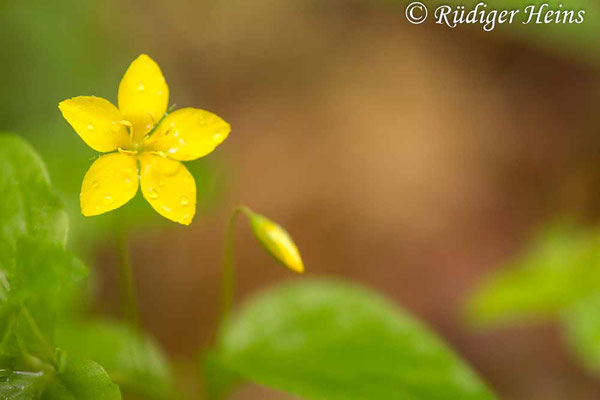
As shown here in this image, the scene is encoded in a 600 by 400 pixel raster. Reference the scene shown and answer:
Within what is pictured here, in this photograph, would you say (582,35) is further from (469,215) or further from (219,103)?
(219,103)

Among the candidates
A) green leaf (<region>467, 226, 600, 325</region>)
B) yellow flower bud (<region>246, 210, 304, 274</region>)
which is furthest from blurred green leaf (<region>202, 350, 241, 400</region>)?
green leaf (<region>467, 226, 600, 325</region>)

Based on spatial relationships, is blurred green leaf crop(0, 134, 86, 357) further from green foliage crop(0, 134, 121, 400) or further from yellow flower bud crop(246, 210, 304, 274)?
yellow flower bud crop(246, 210, 304, 274)

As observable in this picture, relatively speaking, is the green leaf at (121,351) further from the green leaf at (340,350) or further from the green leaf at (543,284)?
the green leaf at (543,284)

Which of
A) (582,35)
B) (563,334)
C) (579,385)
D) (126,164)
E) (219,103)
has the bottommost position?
(126,164)

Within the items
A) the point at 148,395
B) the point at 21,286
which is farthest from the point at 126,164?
the point at 148,395

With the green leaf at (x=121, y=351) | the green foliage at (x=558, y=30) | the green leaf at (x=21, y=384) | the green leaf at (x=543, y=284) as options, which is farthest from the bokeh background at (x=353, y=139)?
the green leaf at (x=21, y=384)
